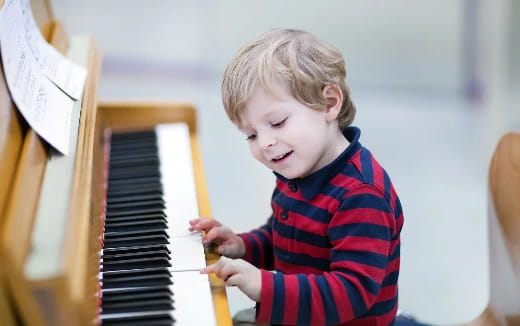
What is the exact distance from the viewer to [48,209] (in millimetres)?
1190

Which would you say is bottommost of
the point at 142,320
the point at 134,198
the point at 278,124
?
the point at 142,320

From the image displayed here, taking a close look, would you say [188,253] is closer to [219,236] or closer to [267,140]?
[219,236]

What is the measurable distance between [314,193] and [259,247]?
11.4 inches

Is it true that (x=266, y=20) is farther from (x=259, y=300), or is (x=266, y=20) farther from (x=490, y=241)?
(x=259, y=300)

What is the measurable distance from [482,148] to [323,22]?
142 cm

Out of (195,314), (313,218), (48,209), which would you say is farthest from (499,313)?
(48,209)

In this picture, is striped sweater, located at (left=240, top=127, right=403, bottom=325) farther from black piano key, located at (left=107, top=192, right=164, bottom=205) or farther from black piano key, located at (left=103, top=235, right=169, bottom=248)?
black piano key, located at (left=107, top=192, right=164, bottom=205)

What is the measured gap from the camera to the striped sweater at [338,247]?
1418 mm

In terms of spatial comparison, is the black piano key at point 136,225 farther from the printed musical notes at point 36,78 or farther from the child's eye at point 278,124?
the child's eye at point 278,124

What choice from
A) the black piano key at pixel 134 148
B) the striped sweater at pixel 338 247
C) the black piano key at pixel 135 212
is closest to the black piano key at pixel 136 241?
the black piano key at pixel 135 212

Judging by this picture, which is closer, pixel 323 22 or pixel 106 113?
pixel 106 113

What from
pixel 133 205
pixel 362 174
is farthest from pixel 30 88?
pixel 362 174

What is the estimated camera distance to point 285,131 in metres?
1.46

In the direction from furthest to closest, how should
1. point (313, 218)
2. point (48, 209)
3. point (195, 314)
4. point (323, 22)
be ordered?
point (323, 22) → point (313, 218) → point (195, 314) → point (48, 209)
